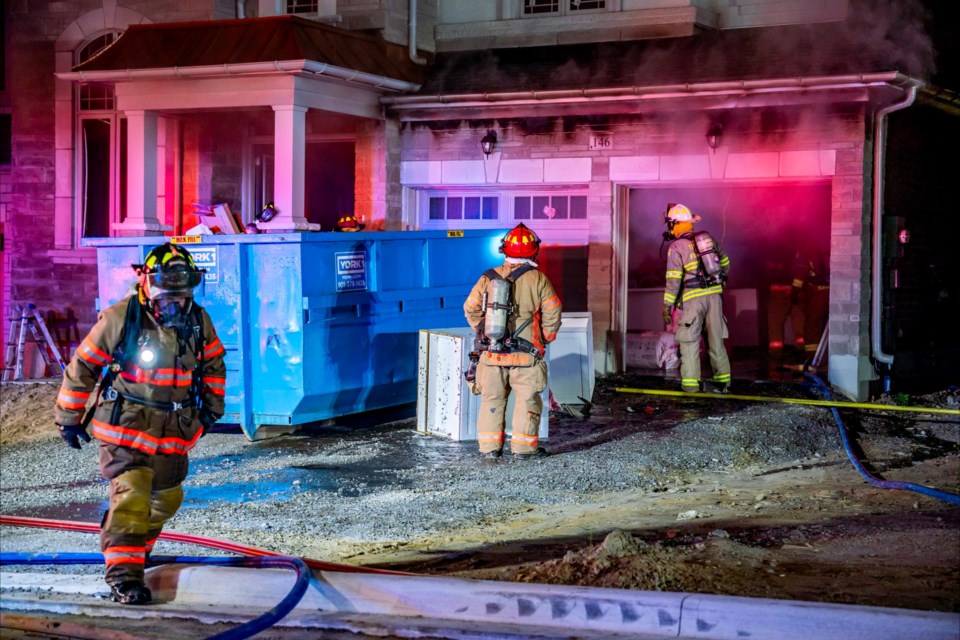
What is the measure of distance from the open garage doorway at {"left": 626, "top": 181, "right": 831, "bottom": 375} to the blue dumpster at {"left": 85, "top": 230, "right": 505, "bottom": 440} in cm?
643

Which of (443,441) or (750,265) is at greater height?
(750,265)

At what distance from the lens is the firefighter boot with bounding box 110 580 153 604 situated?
5.43m

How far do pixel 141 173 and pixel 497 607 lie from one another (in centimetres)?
997

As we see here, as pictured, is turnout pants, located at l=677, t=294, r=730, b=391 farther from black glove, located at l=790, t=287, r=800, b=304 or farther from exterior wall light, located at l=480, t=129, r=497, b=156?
black glove, located at l=790, t=287, r=800, b=304

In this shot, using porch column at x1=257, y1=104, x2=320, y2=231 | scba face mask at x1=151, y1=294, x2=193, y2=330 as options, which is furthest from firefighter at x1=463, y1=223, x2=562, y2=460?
porch column at x1=257, y1=104, x2=320, y2=231

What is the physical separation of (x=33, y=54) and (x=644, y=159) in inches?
330

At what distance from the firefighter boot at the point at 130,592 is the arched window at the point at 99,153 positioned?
444 inches

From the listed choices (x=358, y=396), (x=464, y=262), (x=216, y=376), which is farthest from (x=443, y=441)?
(x=216, y=376)

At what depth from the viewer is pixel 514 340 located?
9250 millimetres

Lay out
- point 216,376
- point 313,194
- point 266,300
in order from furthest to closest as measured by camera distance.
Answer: point 313,194 < point 266,300 < point 216,376

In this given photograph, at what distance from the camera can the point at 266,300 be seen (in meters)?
10.1

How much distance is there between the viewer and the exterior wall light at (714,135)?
13039 mm

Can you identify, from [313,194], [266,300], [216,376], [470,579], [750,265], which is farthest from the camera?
[750,265]

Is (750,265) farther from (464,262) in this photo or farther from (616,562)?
(616,562)
